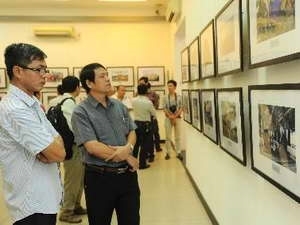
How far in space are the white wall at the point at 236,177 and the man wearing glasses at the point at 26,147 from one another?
3.78 feet

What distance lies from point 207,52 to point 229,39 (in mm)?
883

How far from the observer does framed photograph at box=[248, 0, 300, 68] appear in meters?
1.51

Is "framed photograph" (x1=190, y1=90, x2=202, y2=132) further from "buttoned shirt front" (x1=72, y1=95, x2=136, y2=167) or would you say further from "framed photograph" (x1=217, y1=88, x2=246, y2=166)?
"buttoned shirt front" (x1=72, y1=95, x2=136, y2=167)

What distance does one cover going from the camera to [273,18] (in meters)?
1.72

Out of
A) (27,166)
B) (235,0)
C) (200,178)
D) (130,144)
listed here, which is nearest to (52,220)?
(27,166)

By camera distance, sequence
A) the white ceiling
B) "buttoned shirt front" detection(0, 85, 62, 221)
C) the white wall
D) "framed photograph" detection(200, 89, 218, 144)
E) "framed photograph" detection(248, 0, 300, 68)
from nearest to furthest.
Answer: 1. "framed photograph" detection(248, 0, 300, 68)
2. "buttoned shirt front" detection(0, 85, 62, 221)
3. the white wall
4. "framed photograph" detection(200, 89, 218, 144)
5. the white ceiling

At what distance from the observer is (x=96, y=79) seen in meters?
Answer: 2.47

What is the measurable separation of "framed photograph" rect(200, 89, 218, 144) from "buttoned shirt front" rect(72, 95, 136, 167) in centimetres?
101

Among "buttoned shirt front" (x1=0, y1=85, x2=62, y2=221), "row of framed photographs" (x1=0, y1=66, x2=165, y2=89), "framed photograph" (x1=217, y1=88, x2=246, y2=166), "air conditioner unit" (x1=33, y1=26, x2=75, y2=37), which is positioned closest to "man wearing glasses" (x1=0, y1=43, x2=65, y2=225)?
"buttoned shirt front" (x1=0, y1=85, x2=62, y2=221)

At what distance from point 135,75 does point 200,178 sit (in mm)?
5063

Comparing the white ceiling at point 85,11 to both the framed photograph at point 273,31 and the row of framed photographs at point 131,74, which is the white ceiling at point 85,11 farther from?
the framed photograph at point 273,31

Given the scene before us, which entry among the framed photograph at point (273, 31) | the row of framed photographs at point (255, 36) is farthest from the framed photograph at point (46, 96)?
the framed photograph at point (273, 31)

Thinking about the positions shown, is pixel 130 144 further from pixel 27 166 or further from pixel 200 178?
pixel 200 178

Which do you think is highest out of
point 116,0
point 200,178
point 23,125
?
point 116,0
